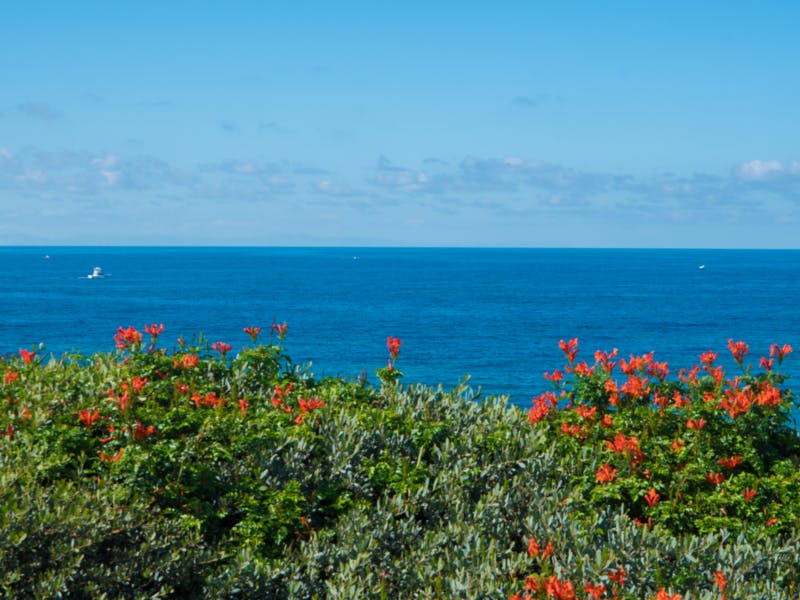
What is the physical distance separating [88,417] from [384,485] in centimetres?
278

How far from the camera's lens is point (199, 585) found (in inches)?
244

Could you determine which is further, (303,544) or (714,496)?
(714,496)

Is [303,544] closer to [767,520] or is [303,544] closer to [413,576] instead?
[413,576]

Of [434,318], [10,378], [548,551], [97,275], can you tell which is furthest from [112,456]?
[97,275]

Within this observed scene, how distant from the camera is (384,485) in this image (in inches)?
282

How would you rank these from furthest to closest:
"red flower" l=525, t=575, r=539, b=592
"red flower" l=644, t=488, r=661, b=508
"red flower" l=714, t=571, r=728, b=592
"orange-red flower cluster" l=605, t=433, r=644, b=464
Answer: "orange-red flower cluster" l=605, t=433, r=644, b=464
"red flower" l=644, t=488, r=661, b=508
"red flower" l=714, t=571, r=728, b=592
"red flower" l=525, t=575, r=539, b=592

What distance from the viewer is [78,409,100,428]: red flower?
7.36m

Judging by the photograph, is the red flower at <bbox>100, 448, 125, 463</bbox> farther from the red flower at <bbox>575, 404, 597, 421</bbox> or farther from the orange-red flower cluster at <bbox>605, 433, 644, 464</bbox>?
Answer: the red flower at <bbox>575, 404, 597, 421</bbox>

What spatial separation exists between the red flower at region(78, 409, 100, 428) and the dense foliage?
35mm

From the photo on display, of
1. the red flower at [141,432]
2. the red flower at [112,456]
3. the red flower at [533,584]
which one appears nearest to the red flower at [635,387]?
the red flower at [533,584]

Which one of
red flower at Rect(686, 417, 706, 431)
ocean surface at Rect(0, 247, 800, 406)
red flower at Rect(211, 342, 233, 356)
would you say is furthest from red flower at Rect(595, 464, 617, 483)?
ocean surface at Rect(0, 247, 800, 406)

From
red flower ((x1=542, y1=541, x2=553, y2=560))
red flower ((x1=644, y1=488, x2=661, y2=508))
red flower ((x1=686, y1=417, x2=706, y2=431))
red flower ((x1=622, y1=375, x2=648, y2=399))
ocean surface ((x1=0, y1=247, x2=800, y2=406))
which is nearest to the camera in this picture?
red flower ((x1=542, y1=541, x2=553, y2=560))

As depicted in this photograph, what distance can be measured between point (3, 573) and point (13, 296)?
110m

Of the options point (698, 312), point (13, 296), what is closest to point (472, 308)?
point (698, 312)
